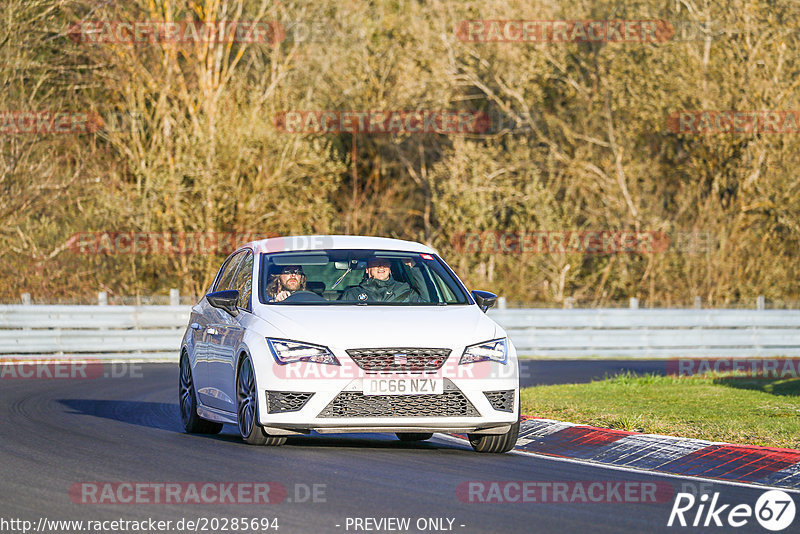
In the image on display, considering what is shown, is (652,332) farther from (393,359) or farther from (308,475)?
(308,475)

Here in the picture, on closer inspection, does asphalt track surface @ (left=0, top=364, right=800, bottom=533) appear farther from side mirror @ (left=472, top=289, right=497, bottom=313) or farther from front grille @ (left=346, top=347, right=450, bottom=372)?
side mirror @ (left=472, top=289, right=497, bottom=313)

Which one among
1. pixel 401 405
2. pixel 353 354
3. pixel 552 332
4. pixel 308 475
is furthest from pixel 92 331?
pixel 308 475

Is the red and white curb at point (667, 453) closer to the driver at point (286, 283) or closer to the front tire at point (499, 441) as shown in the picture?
the front tire at point (499, 441)

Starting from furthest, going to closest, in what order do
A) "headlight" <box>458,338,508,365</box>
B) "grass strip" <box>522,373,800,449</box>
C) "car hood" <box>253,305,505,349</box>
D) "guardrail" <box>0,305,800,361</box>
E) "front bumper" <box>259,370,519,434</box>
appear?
"guardrail" <box>0,305,800,361</box>, "grass strip" <box>522,373,800,449</box>, "headlight" <box>458,338,508,365</box>, "car hood" <box>253,305,505,349</box>, "front bumper" <box>259,370,519,434</box>

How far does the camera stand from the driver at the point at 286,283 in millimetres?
11406

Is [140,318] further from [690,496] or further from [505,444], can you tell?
[690,496]

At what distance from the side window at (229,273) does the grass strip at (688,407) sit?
11.5 ft

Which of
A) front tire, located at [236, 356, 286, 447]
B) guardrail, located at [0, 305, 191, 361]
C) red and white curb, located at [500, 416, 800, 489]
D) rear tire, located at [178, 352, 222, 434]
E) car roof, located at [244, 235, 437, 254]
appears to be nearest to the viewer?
red and white curb, located at [500, 416, 800, 489]

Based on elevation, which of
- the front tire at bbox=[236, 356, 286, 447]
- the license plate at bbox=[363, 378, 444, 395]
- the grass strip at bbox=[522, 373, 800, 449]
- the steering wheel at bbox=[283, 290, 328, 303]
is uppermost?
the steering wheel at bbox=[283, 290, 328, 303]

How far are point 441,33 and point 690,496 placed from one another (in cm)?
3512

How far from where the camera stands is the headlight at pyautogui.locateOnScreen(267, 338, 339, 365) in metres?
10.2

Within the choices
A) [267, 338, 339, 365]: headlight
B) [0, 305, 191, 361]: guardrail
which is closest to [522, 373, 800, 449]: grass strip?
[267, 338, 339, 365]: headlight

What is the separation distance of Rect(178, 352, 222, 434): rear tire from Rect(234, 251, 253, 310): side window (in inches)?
40.8

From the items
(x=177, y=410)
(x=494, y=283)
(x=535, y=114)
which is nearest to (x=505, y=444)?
(x=177, y=410)
